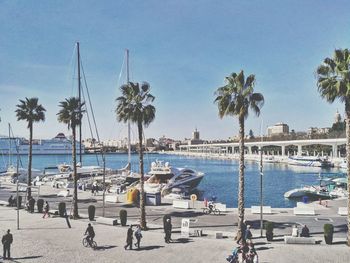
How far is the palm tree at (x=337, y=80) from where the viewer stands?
75.2 feet

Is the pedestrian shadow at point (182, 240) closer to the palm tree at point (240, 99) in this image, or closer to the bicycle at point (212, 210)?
the palm tree at point (240, 99)

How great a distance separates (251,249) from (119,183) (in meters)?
53.1

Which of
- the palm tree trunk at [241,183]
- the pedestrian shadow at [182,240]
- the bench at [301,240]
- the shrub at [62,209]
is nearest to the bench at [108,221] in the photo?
the shrub at [62,209]

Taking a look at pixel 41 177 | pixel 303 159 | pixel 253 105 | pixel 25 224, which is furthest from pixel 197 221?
pixel 303 159

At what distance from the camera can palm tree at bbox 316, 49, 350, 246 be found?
75.2 ft

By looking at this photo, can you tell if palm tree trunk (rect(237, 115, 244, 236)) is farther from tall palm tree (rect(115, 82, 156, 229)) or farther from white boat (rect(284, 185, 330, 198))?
white boat (rect(284, 185, 330, 198))

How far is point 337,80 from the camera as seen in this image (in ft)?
76.2

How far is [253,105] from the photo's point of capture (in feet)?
87.5

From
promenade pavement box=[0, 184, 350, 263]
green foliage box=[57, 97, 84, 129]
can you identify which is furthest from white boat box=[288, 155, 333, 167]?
green foliage box=[57, 97, 84, 129]

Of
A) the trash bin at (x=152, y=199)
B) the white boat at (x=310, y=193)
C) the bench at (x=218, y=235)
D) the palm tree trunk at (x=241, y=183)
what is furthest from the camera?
the white boat at (x=310, y=193)

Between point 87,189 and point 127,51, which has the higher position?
point 127,51

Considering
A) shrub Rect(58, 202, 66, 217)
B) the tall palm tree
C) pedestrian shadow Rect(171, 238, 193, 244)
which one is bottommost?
pedestrian shadow Rect(171, 238, 193, 244)

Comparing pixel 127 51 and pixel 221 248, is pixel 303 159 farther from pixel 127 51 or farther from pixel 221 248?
pixel 221 248

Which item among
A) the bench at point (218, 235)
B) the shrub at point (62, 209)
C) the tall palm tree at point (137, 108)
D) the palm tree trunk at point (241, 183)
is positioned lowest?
the bench at point (218, 235)
